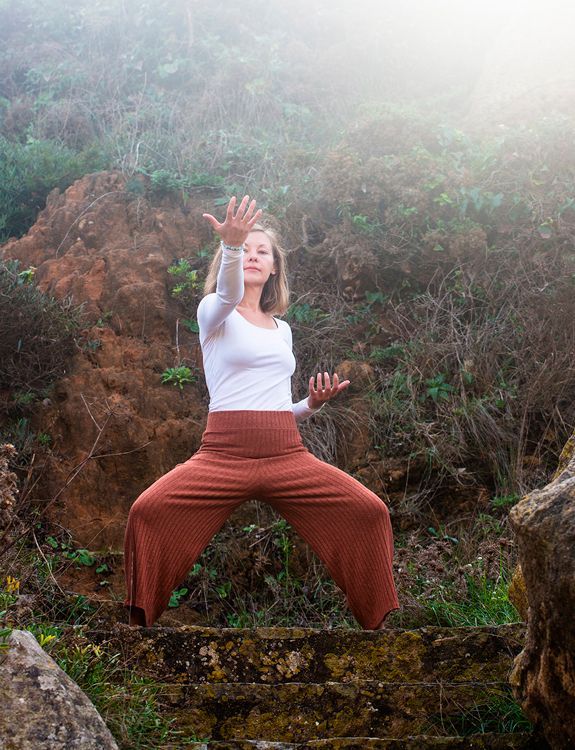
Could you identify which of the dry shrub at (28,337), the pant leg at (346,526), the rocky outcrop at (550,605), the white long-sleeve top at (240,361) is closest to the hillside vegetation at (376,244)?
the dry shrub at (28,337)

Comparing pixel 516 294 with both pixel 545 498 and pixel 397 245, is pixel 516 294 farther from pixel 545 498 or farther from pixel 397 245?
pixel 545 498

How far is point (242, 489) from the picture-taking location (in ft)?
11.5

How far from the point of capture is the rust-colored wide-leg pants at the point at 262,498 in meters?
3.38

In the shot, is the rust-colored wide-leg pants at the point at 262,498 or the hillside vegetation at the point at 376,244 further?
the hillside vegetation at the point at 376,244

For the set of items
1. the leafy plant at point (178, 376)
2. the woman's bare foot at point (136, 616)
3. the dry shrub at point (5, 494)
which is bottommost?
the leafy plant at point (178, 376)

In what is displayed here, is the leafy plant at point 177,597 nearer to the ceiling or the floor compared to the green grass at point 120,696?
nearer to the floor

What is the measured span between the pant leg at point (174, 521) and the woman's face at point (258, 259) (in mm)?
936

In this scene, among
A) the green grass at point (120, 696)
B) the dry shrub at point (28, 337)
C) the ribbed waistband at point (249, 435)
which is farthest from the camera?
the dry shrub at point (28, 337)

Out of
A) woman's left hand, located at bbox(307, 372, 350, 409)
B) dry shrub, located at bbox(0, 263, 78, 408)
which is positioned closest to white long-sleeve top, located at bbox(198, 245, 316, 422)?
woman's left hand, located at bbox(307, 372, 350, 409)

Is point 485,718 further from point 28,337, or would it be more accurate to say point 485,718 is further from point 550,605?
point 28,337

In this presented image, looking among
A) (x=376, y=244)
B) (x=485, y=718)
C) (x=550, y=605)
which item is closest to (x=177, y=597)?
(x=485, y=718)

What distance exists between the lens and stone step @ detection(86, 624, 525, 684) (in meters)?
2.97

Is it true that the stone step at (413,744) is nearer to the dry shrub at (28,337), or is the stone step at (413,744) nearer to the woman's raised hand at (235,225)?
the woman's raised hand at (235,225)

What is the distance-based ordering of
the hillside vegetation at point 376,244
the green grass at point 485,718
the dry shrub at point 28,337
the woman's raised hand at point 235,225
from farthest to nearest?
1. the dry shrub at point 28,337
2. the hillside vegetation at point 376,244
3. the woman's raised hand at point 235,225
4. the green grass at point 485,718
